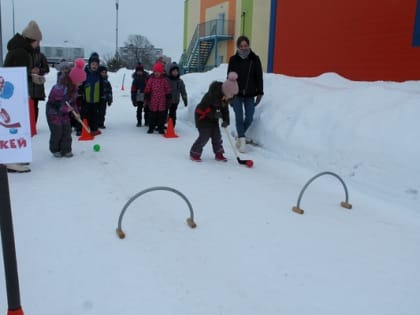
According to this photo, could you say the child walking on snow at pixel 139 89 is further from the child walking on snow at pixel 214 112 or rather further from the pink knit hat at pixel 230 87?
the pink knit hat at pixel 230 87

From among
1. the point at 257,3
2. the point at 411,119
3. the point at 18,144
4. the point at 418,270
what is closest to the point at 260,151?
the point at 411,119

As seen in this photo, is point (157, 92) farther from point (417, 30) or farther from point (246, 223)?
point (246, 223)

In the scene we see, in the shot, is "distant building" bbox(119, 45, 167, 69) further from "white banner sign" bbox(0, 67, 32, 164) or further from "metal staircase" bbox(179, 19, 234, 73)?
"white banner sign" bbox(0, 67, 32, 164)

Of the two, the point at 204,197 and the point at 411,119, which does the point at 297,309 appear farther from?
the point at 411,119

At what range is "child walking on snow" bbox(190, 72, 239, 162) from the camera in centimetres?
636

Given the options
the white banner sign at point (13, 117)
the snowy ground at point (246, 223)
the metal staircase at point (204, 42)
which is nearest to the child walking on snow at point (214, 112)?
the snowy ground at point (246, 223)

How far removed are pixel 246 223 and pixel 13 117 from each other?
2.59m

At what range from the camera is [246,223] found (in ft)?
13.9

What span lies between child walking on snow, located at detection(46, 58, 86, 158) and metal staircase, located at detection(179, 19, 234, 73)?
1599 centimetres

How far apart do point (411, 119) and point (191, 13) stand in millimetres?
23878

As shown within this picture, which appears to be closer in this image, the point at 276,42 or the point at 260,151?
the point at 260,151

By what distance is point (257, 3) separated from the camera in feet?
56.2

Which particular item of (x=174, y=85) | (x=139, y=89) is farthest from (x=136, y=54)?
(x=174, y=85)

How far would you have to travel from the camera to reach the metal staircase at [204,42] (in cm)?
2189
